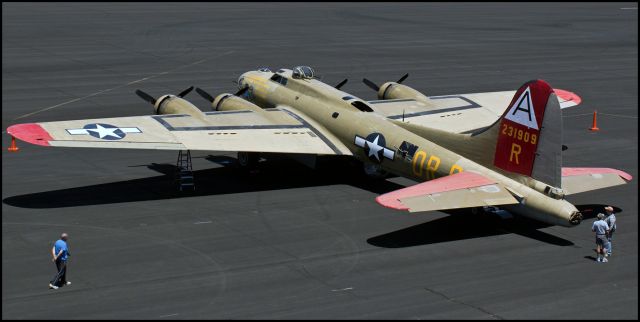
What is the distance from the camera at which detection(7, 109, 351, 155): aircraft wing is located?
36.7 m

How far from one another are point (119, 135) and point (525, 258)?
16246mm

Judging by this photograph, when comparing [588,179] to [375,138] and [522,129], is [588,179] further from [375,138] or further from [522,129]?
[375,138]

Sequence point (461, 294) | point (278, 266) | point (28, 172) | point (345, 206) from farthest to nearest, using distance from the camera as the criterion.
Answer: point (28, 172)
point (345, 206)
point (278, 266)
point (461, 294)

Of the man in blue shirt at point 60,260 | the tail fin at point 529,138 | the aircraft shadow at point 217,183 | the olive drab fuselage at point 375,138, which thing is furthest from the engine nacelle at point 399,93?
the man in blue shirt at point 60,260

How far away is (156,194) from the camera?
38.2 meters

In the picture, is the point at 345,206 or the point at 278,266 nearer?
the point at 278,266

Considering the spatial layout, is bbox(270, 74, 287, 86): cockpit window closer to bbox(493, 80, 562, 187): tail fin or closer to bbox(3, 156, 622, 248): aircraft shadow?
bbox(3, 156, 622, 248): aircraft shadow

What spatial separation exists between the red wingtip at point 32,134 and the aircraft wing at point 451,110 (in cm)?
→ 1493

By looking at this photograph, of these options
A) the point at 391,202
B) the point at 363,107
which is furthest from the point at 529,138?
the point at 363,107

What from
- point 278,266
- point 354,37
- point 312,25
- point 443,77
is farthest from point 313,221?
point 312,25

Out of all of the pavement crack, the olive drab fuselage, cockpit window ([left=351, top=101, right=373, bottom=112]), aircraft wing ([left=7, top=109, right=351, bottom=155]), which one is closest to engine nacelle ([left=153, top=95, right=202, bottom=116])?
aircraft wing ([left=7, top=109, right=351, bottom=155])

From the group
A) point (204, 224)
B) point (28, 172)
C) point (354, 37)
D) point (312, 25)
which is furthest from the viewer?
point (312, 25)

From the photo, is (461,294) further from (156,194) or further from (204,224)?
(156,194)

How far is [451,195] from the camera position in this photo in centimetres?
3234
